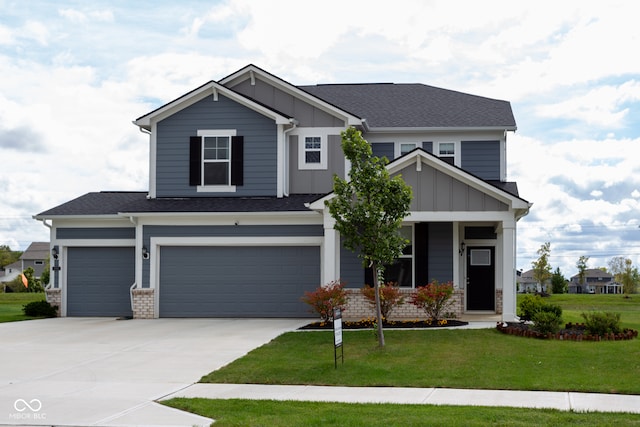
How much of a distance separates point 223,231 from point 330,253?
3.92 meters

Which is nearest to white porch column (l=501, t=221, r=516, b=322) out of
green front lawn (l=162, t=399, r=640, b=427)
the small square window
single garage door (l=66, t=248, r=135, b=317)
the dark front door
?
the dark front door

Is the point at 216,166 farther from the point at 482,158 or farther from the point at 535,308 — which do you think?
the point at 535,308

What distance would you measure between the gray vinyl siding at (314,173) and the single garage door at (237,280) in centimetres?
244

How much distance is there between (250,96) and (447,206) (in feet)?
28.5

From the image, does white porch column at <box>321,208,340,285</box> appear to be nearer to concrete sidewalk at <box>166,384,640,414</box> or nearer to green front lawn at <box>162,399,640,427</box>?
concrete sidewalk at <box>166,384,640,414</box>

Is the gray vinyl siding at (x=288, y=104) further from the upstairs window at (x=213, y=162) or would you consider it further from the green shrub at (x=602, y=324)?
the green shrub at (x=602, y=324)

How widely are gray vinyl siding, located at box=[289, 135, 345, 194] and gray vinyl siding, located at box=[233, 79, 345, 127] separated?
0.55 m

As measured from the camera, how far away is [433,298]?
65.2ft

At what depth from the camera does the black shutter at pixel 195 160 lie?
24500 mm

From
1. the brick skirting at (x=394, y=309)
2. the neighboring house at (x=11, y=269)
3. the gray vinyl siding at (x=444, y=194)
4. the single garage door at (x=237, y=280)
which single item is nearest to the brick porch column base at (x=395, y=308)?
the brick skirting at (x=394, y=309)

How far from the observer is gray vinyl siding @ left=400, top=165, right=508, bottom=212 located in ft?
67.5

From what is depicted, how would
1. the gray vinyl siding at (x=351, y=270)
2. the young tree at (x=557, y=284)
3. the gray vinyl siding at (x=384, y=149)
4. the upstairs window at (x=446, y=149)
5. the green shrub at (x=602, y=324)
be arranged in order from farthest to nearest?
the young tree at (x=557, y=284) < the gray vinyl siding at (x=384, y=149) < the upstairs window at (x=446, y=149) < the gray vinyl siding at (x=351, y=270) < the green shrub at (x=602, y=324)

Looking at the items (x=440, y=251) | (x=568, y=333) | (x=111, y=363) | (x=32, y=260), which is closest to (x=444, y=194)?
(x=440, y=251)

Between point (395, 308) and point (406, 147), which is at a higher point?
point (406, 147)
